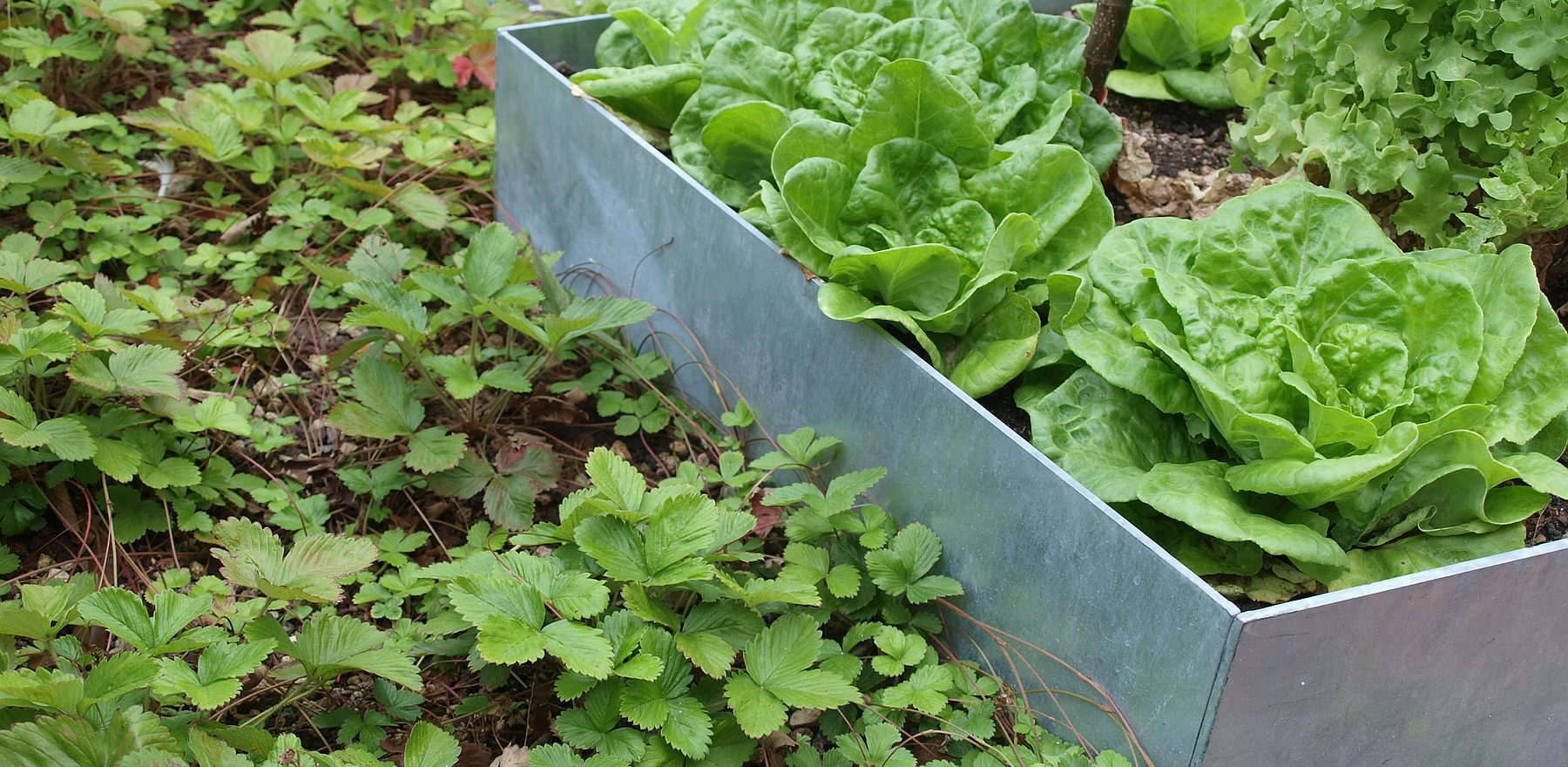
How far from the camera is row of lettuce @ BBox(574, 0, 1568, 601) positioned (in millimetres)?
1848

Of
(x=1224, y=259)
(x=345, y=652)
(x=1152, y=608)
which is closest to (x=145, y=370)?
(x=345, y=652)

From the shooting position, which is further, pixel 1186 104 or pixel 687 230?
pixel 1186 104

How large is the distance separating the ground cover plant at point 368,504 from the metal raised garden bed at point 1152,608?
11 centimetres

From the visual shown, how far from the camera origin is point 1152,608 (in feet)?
5.58

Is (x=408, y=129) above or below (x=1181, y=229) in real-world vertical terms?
below

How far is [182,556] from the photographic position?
2.30 metres

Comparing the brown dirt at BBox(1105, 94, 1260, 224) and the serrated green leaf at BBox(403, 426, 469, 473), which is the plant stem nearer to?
the brown dirt at BBox(1105, 94, 1260, 224)

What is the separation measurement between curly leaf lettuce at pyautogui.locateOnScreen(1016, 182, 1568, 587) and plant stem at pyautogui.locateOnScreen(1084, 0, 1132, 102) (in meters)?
0.84

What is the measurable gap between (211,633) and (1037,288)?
1.49 m

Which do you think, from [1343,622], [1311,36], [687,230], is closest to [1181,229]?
[1311,36]

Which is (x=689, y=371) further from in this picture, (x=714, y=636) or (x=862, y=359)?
(x=714, y=636)

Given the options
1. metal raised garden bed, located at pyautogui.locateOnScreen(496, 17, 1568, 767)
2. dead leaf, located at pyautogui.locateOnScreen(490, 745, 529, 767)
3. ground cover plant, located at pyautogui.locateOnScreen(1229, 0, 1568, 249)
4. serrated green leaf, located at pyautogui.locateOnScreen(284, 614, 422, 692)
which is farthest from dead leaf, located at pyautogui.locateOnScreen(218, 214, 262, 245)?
ground cover plant, located at pyautogui.locateOnScreen(1229, 0, 1568, 249)

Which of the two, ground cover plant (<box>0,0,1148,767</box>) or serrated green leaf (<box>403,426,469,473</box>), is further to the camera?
serrated green leaf (<box>403,426,469,473</box>)

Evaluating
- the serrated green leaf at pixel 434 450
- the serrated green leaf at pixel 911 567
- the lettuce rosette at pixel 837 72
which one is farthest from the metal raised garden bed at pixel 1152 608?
the serrated green leaf at pixel 434 450
